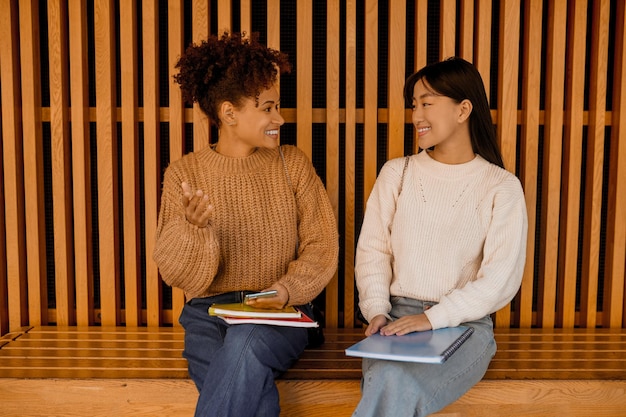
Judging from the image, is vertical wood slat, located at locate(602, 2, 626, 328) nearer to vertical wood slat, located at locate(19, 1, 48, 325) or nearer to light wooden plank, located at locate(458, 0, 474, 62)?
light wooden plank, located at locate(458, 0, 474, 62)

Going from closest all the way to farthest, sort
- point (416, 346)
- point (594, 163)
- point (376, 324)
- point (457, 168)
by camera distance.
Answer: point (416, 346) → point (376, 324) → point (457, 168) → point (594, 163)

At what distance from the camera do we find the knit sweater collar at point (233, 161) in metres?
2.39

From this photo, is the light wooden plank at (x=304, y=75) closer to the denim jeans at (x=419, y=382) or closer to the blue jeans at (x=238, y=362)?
the blue jeans at (x=238, y=362)

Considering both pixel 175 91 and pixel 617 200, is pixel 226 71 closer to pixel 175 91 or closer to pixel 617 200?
pixel 175 91

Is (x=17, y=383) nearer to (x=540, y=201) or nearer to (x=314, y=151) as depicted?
(x=314, y=151)

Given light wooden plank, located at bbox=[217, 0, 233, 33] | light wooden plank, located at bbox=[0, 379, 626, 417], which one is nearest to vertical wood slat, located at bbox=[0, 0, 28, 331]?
light wooden plank, located at bbox=[0, 379, 626, 417]

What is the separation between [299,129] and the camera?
290 cm

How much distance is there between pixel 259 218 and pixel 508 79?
135 centimetres

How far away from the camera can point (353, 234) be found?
9.62 ft

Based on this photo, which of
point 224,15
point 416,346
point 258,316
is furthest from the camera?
point 224,15

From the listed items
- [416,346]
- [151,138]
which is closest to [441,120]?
[416,346]

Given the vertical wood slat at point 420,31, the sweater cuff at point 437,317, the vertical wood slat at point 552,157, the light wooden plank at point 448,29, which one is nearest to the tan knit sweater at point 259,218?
the sweater cuff at point 437,317

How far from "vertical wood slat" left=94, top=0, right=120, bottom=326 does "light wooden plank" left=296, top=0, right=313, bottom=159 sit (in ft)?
2.79

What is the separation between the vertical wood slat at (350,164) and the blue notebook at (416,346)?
899mm
